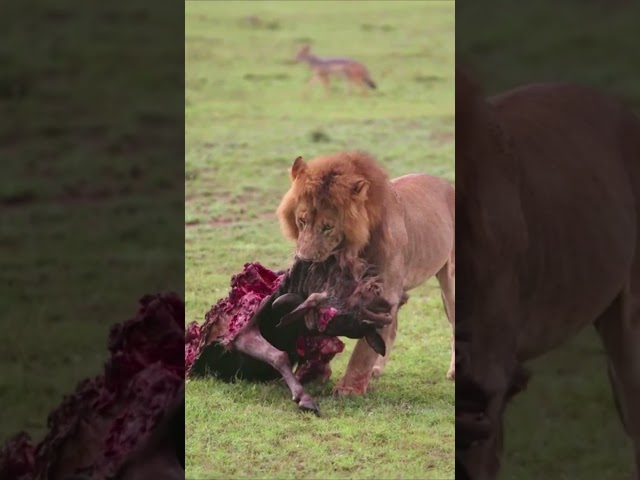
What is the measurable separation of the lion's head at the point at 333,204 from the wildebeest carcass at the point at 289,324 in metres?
0.03

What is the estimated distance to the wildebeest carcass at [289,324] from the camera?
1.82 metres

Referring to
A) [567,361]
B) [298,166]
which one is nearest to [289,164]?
[298,166]

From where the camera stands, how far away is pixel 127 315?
2129mm

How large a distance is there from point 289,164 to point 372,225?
177 millimetres

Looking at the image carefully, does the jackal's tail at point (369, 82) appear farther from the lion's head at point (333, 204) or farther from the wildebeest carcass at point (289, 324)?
the wildebeest carcass at point (289, 324)

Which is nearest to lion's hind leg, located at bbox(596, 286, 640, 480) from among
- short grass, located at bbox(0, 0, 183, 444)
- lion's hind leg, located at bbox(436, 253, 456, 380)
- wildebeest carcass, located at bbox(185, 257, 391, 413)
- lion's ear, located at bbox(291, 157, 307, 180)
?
lion's hind leg, located at bbox(436, 253, 456, 380)

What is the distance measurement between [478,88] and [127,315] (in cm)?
72

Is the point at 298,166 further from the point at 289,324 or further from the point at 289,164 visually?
the point at 289,324

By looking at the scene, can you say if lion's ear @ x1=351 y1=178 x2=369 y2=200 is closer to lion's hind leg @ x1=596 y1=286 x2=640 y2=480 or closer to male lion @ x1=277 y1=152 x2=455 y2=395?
male lion @ x1=277 y1=152 x2=455 y2=395

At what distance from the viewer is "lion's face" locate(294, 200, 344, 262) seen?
1.82 m

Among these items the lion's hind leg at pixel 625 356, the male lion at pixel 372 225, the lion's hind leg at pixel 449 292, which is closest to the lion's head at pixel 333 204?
the male lion at pixel 372 225

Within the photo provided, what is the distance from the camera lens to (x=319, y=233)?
1827 millimetres

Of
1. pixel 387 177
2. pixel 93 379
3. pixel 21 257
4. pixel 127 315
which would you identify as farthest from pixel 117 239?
pixel 387 177

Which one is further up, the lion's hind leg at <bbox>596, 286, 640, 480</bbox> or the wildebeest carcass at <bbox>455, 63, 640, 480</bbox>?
the wildebeest carcass at <bbox>455, 63, 640, 480</bbox>
